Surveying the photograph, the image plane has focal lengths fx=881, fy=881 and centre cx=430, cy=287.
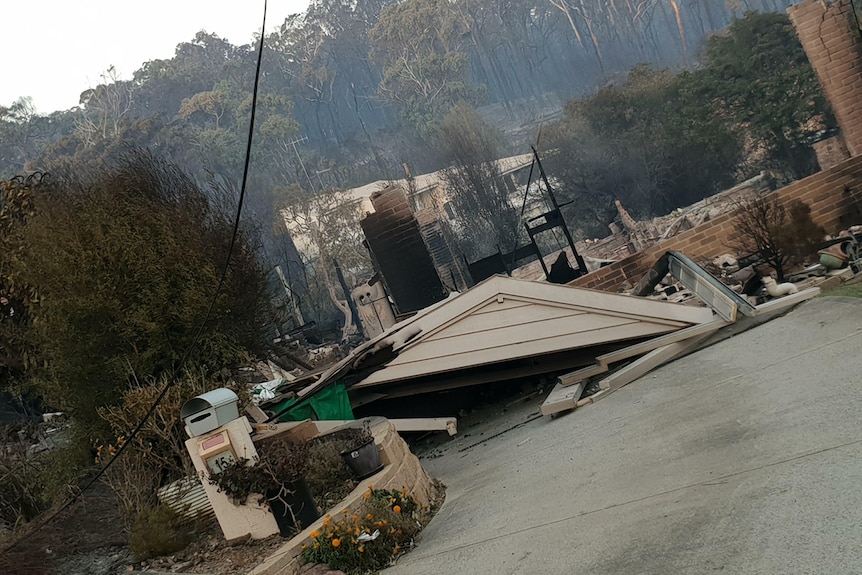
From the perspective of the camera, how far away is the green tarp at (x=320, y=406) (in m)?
12.5

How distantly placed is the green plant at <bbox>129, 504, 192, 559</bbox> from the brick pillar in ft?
81.9

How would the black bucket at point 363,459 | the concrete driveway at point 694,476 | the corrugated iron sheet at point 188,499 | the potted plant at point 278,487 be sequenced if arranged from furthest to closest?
the corrugated iron sheet at point 188,499 → the black bucket at point 363,459 → the potted plant at point 278,487 → the concrete driveway at point 694,476

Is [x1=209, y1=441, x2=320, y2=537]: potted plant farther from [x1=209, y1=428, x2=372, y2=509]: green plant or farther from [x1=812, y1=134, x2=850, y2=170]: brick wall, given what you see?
[x1=812, y1=134, x2=850, y2=170]: brick wall

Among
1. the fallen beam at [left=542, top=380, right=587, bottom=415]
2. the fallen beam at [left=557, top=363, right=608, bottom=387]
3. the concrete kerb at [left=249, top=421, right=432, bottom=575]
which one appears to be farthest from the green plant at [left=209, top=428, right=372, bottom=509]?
the fallen beam at [left=557, top=363, right=608, bottom=387]

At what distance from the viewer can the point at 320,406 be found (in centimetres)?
1262

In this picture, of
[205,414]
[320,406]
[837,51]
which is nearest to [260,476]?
[205,414]

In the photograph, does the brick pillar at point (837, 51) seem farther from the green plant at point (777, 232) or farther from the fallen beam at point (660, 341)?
the fallen beam at point (660, 341)

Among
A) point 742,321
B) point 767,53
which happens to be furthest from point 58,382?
point 767,53

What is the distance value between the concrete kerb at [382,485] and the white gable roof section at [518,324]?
142 inches

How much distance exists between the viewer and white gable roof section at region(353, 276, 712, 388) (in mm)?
12219

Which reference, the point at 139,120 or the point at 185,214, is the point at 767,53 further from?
the point at 139,120

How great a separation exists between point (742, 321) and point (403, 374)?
4814mm

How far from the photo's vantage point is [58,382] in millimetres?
12086

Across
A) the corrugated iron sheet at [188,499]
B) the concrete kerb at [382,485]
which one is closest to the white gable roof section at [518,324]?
the concrete kerb at [382,485]
